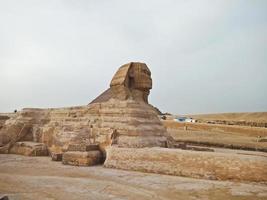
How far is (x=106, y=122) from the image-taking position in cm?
942

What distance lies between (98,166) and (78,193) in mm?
2959

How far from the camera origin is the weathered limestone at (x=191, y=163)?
5.86m

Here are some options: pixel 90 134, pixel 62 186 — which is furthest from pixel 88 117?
pixel 62 186

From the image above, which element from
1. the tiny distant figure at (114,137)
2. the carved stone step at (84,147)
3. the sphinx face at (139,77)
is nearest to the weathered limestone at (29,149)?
the carved stone step at (84,147)

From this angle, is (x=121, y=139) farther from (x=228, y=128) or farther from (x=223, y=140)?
(x=228, y=128)

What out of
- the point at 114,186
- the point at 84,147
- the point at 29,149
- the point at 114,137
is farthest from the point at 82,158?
the point at 29,149

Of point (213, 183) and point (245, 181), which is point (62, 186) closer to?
point (213, 183)

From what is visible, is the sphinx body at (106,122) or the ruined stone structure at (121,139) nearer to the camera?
the ruined stone structure at (121,139)

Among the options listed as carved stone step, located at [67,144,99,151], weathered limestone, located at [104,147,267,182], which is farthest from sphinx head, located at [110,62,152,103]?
weathered limestone, located at [104,147,267,182]

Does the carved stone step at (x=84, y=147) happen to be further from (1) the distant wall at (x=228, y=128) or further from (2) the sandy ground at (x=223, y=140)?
(1) the distant wall at (x=228, y=128)

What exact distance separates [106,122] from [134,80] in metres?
1.93

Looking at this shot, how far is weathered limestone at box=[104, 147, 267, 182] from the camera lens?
5.86 meters

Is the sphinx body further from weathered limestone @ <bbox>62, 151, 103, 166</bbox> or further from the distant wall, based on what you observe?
the distant wall

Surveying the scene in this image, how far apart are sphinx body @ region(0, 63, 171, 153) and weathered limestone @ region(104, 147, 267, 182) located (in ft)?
2.00
